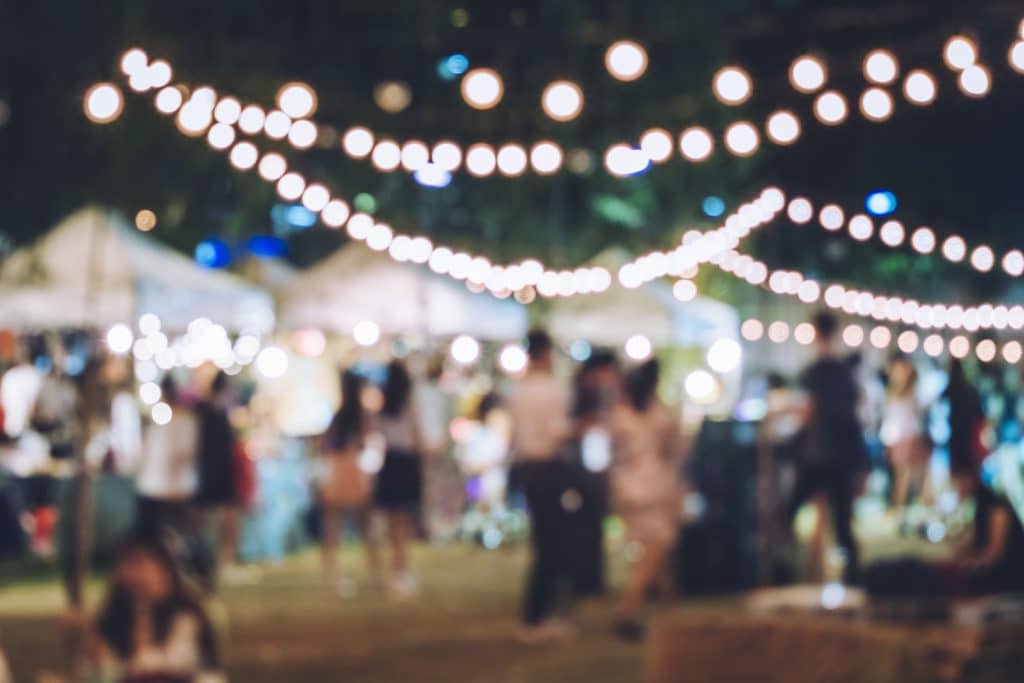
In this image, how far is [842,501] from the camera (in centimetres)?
1186

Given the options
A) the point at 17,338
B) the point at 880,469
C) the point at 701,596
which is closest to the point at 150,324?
the point at 17,338

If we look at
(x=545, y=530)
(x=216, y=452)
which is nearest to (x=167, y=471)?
(x=216, y=452)

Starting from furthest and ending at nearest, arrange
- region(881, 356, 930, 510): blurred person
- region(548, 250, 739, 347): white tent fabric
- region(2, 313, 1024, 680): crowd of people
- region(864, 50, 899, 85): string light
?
region(548, 250, 739, 347): white tent fabric → region(881, 356, 930, 510): blurred person → region(2, 313, 1024, 680): crowd of people → region(864, 50, 899, 85): string light

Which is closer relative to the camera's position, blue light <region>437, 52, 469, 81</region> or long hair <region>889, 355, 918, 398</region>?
long hair <region>889, 355, 918, 398</region>

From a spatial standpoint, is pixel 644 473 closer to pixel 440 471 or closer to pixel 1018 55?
pixel 1018 55

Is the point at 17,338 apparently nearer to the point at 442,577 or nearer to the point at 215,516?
the point at 215,516

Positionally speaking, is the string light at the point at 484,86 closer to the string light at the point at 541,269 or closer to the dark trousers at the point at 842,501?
the string light at the point at 541,269

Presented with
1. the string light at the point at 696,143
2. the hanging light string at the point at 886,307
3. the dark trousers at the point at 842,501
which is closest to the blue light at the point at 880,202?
the hanging light string at the point at 886,307

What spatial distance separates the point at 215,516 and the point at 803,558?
5131mm

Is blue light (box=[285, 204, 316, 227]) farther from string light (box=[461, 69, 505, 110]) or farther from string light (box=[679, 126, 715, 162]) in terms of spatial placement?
string light (box=[461, 69, 505, 110])

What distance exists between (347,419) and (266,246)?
1348 centimetres

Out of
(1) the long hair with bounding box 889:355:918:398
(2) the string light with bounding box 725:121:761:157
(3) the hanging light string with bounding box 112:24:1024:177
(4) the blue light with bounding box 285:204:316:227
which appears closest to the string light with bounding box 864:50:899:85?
(3) the hanging light string with bounding box 112:24:1024:177

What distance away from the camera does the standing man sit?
10.8m

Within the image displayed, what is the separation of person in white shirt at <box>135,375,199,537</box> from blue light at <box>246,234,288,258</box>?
11.7m
